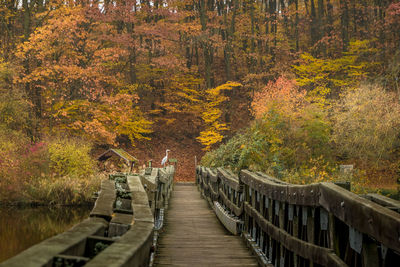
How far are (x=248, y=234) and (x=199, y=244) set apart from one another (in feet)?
2.54

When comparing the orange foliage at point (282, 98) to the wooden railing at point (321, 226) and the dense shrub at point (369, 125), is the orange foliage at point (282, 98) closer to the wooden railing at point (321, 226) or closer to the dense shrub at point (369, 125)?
the dense shrub at point (369, 125)

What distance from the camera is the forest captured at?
60.5 ft

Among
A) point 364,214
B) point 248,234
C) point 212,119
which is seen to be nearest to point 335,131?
point 212,119

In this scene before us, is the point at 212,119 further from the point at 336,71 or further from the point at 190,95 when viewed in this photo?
the point at 336,71

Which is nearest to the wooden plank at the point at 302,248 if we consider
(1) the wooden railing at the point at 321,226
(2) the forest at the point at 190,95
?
(1) the wooden railing at the point at 321,226

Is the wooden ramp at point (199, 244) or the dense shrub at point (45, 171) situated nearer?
the wooden ramp at point (199, 244)

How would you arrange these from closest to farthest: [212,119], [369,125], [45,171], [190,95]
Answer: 1. [45,171]
2. [369,125]
3. [212,119]
4. [190,95]

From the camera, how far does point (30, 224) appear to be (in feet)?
46.1

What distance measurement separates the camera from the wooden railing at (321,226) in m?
2.19

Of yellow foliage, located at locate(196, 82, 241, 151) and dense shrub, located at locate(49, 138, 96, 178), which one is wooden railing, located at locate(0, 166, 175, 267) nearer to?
dense shrub, located at locate(49, 138, 96, 178)

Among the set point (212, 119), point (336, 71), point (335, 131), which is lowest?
point (335, 131)

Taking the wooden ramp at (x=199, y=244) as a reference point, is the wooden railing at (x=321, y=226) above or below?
above

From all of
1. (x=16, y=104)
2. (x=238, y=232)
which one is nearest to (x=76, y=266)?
(x=238, y=232)

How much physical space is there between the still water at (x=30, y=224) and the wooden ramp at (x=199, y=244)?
4.77m
